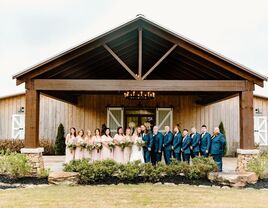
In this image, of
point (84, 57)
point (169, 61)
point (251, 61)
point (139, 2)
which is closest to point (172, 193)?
point (84, 57)

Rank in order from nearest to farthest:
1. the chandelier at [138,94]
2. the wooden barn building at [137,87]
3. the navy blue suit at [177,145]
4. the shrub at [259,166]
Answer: the shrub at [259,166] → the wooden barn building at [137,87] → the navy blue suit at [177,145] → the chandelier at [138,94]

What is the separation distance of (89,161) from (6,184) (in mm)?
2408

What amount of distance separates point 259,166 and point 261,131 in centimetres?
899

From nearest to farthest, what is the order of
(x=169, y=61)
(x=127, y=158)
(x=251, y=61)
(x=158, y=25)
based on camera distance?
(x=158, y=25)
(x=127, y=158)
(x=169, y=61)
(x=251, y=61)

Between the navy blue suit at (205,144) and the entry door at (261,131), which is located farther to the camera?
the entry door at (261,131)

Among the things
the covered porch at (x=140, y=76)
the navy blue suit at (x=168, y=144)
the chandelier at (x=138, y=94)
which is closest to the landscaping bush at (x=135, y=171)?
the navy blue suit at (x=168, y=144)

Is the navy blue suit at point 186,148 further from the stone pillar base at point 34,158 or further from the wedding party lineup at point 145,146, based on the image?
the stone pillar base at point 34,158

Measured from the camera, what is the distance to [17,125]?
19844mm

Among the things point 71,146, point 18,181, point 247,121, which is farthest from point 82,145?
point 247,121

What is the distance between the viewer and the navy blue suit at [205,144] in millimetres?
11875

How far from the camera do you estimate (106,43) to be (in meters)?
11.8

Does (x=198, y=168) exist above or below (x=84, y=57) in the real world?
below

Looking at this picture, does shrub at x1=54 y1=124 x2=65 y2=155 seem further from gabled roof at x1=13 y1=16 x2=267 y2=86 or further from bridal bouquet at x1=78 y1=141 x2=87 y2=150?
bridal bouquet at x1=78 y1=141 x2=87 y2=150

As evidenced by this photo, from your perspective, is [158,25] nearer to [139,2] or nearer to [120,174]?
[120,174]
